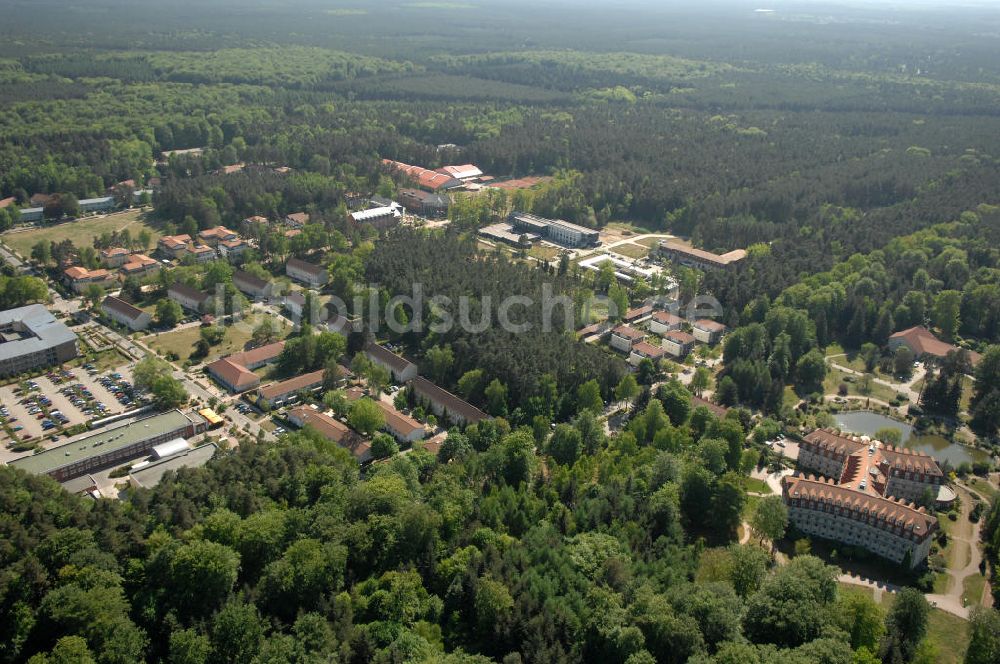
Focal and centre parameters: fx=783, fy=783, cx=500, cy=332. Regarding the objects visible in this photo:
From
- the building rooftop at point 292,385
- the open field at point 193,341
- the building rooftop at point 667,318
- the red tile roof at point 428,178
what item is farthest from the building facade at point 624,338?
the red tile roof at point 428,178

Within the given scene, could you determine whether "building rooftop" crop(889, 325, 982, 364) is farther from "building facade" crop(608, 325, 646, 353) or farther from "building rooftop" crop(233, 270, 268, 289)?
"building rooftop" crop(233, 270, 268, 289)

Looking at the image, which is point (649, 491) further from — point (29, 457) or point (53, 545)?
point (29, 457)

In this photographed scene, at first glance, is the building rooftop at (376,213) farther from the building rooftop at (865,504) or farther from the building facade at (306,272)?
the building rooftop at (865,504)

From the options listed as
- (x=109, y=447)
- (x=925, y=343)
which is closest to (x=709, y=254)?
(x=925, y=343)

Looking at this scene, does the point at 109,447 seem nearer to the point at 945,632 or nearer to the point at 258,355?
the point at 258,355

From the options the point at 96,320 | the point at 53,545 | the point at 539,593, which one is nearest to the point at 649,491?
the point at 539,593

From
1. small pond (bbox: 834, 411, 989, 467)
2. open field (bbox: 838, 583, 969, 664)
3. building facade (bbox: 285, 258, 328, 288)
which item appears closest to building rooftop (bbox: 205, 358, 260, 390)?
building facade (bbox: 285, 258, 328, 288)
